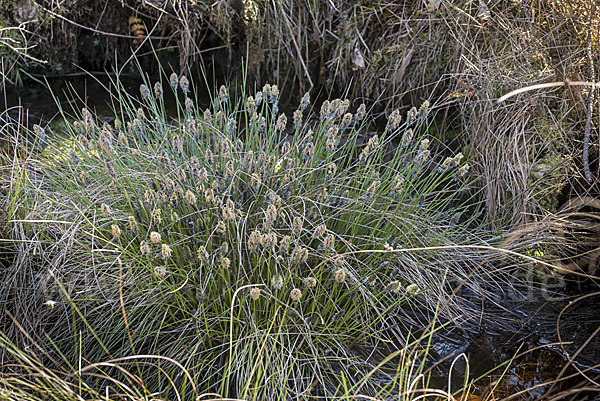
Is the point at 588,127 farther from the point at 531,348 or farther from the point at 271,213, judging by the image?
the point at 271,213

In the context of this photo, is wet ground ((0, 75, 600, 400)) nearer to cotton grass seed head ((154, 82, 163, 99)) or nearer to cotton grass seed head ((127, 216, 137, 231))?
cotton grass seed head ((127, 216, 137, 231))

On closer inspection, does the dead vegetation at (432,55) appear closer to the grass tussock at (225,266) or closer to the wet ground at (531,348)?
the wet ground at (531,348)

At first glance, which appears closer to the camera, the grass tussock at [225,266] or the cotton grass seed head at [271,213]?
the cotton grass seed head at [271,213]

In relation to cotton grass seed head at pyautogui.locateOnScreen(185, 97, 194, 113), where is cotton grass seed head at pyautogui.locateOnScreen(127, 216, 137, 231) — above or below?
below

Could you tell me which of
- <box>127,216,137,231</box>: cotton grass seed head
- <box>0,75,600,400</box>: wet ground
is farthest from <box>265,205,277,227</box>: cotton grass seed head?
<box>0,75,600,400</box>: wet ground

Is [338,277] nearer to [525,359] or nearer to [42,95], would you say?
[525,359]

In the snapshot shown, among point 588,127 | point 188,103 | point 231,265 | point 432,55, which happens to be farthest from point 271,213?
point 432,55

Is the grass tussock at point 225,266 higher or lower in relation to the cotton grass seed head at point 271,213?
lower

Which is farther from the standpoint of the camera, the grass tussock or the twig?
the twig

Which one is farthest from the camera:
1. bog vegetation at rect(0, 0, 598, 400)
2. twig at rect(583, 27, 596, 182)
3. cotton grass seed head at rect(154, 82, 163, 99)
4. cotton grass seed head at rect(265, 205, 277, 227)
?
twig at rect(583, 27, 596, 182)

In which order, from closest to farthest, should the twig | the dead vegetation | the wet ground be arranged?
the wet ground → the twig → the dead vegetation

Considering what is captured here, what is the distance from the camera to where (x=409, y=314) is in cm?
257

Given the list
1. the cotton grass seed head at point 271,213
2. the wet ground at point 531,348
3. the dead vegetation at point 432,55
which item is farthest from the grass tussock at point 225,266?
the dead vegetation at point 432,55

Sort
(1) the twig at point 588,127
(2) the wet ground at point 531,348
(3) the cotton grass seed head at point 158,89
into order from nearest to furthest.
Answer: (2) the wet ground at point 531,348
(3) the cotton grass seed head at point 158,89
(1) the twig at point 588,127
